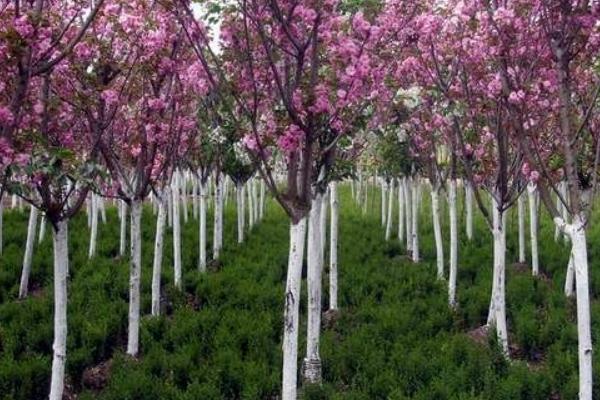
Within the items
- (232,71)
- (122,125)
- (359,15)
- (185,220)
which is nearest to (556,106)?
(359,15)

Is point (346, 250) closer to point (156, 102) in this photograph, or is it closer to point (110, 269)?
point (110, 269)

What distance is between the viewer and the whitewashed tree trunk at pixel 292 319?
5367 millimetres

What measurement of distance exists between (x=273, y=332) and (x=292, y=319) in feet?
8.56

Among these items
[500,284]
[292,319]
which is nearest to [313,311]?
[292,319]

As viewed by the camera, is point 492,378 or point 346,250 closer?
point 492,378

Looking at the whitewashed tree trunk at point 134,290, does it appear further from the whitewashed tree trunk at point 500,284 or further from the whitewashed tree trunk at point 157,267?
Result: the whitewashed tree trunk at point 500,284

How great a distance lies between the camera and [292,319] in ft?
17.7

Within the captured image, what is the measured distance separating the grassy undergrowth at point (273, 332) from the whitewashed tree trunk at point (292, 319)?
0.72 m

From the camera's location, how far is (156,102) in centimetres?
689

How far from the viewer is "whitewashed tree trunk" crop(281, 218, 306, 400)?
5.37m

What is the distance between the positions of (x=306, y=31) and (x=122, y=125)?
11.2ft

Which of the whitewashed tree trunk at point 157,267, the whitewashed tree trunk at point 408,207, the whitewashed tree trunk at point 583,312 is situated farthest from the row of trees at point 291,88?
the whitewashed tree trunk at point 408,207

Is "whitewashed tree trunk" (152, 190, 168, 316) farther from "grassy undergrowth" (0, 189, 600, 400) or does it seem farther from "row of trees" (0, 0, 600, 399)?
"row of trees" (0, 0, 600, 399)

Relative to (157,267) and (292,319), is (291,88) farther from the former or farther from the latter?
(157,267)
